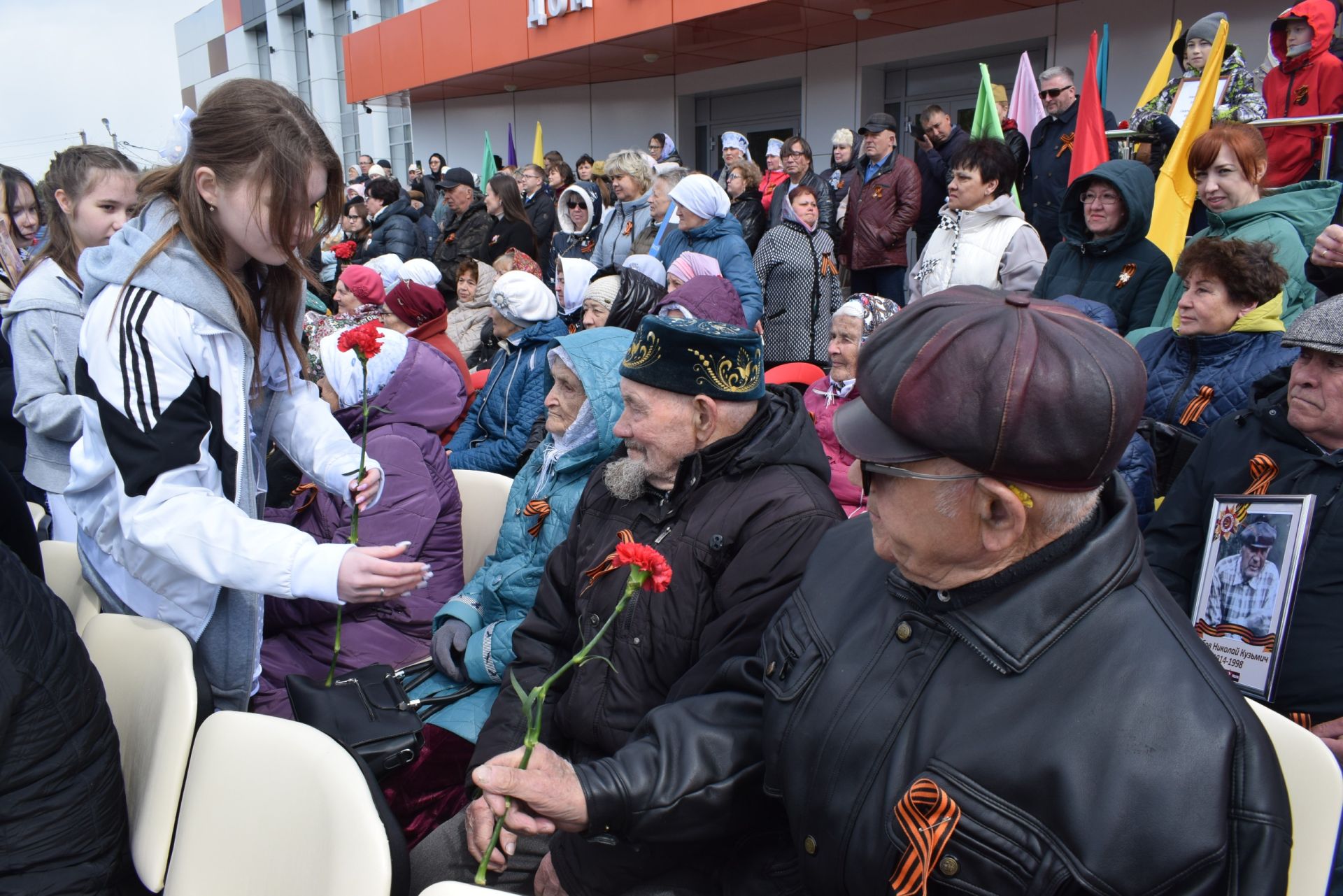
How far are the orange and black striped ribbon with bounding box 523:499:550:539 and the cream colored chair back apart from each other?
1151mm

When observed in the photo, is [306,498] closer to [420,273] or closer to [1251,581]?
[1251,581]

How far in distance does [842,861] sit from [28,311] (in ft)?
11.3

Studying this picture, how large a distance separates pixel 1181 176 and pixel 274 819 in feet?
18.1

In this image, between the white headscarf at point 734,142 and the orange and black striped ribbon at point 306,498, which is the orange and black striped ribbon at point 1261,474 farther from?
the white headscarf at point 734,142

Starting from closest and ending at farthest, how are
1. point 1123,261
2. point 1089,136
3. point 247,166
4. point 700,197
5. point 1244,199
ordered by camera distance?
point 247,166 → point 1244,199 → point 1123,261 → point 1089,136 → point 700,197

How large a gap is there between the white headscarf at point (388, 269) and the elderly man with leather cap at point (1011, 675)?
208 inches

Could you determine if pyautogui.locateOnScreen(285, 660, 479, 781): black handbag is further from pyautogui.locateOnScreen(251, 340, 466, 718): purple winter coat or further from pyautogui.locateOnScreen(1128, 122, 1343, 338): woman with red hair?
pyautogui.locateOnScreen(1128, 122, 1343, 338): woman with red hair

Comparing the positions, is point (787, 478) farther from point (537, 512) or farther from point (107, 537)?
point (107, 537)

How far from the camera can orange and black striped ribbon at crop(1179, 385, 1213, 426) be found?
2.92 meters

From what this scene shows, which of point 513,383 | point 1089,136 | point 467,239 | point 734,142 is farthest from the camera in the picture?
point 467,239

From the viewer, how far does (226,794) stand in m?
1.68

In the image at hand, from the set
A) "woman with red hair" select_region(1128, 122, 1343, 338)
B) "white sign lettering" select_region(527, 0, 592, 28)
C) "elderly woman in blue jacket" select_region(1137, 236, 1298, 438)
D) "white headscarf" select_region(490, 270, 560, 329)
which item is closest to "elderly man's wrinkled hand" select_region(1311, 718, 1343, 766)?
"elderly woman in blue jacket" select_region(1137, 236, 1298, 438)

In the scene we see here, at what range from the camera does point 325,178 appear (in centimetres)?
201

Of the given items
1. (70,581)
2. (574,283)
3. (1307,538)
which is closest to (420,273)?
(574,283)
